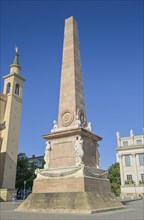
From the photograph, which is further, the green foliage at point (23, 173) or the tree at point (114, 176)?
the tree at point (114, 176)

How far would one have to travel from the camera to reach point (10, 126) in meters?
42.6

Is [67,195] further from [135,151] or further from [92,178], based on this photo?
[135,151]

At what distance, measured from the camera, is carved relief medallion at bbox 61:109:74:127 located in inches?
668

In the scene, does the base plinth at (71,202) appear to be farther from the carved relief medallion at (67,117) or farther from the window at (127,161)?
the window at (127,161)

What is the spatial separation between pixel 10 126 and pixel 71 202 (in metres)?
31.7

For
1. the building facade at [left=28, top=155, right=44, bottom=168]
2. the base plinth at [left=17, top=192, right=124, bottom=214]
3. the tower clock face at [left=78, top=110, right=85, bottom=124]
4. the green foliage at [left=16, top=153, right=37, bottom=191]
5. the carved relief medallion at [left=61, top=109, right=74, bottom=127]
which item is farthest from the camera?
the building facade at [left=28, top=155, right=44, bottom=168]

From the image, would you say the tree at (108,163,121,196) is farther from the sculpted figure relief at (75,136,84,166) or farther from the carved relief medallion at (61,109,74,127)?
the sculpted figure relief at (75,136,84,166)

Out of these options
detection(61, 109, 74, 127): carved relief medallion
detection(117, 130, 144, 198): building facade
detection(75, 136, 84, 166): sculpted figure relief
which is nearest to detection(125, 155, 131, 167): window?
detection(117, 130, 144, 198): building facade

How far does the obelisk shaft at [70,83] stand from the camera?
56.8ft

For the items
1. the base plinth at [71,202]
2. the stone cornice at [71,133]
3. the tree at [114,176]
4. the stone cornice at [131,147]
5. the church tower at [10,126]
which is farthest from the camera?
the tree at [114,176]

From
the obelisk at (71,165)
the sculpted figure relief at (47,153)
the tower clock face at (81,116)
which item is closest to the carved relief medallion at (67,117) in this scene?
the obelisk at (71,165)

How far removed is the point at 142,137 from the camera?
60.7m

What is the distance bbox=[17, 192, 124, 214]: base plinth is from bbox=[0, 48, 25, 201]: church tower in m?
23.3

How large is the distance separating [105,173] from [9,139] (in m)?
28.3
